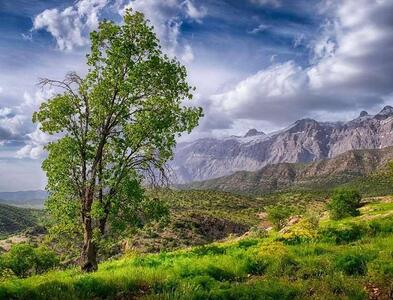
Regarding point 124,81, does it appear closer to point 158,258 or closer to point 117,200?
point 117,200

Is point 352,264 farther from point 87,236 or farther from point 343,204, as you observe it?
point 343,204

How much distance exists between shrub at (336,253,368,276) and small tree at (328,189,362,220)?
56861 mm

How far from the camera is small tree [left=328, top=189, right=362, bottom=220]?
72.8 m

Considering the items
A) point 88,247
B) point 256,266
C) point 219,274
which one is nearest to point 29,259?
point 88,247

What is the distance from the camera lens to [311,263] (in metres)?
18.2

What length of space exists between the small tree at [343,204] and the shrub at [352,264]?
56861mm


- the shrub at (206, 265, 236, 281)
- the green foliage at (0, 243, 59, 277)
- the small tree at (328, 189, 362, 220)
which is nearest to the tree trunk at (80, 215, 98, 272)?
the shrub at (206, 265, 236, 281)

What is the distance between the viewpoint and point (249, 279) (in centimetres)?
1705

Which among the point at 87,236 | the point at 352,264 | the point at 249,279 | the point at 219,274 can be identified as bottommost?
the point at 249,279

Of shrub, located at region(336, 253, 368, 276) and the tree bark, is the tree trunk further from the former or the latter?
shrub, located at region(336, 253, 368, 276)

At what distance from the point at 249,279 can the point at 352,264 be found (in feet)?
13.1

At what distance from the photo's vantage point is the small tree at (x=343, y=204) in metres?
72.8

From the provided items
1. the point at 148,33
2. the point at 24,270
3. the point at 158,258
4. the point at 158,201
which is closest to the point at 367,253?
the point at 158,258

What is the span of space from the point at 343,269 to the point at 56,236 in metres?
17.0
